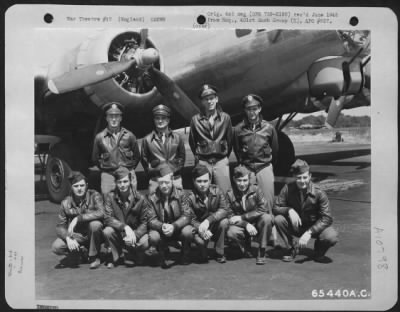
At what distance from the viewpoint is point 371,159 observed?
12.0 feet

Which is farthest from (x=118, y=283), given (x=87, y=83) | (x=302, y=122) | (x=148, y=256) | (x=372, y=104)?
(x=372, y=104)

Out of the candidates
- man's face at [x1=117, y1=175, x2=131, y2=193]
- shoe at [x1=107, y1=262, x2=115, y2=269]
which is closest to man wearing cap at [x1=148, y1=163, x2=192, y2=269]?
man's face at [x1=117, y1=175, x2=131, y2=193]

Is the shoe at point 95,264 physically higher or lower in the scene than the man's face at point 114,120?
lower

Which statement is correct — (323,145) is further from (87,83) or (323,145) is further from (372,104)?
(87,83)

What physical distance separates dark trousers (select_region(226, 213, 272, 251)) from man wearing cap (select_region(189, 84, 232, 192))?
384mm

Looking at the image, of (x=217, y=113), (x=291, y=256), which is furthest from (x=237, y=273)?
(x=217, y=113)

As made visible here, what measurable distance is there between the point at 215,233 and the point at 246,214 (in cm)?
32

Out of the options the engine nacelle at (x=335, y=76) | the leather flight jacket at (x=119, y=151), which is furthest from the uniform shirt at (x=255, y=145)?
the leather flight jacket at (x=119, y=151)

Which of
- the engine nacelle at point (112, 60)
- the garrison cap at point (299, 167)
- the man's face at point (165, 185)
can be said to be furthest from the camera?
the engine nacelle at point (112, 60)

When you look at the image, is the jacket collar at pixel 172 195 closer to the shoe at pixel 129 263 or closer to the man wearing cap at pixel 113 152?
the man wearing cap at pixel 113 152

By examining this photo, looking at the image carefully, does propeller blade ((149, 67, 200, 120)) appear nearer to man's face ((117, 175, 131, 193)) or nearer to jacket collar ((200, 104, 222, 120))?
jacket collar ((200, 104, 222, 120))

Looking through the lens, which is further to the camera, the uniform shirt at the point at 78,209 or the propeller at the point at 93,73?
the propeller at the point at 93,73

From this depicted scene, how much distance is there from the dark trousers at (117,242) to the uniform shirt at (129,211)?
46 mm

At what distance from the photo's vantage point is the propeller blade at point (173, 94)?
3.69m
